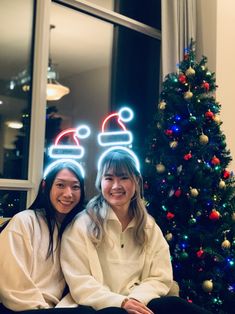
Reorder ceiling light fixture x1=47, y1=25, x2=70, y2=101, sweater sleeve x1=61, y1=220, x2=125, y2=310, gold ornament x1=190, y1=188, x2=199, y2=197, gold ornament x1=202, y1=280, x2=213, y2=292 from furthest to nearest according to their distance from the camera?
ceiling light fixture x1=47, y1=25, x2=70, y2=101 → gold ornament x1=190, y1=188, x2=199, y2=197 → gold ornament x1=202, y1=280, x2=213, y2=292 → sweater sleeve x1=61, y1=220, x2=125, y2=310

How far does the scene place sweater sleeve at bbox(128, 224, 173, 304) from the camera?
6.98 feet

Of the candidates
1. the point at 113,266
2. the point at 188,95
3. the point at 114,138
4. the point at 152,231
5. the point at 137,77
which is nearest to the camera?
the point at 113,266

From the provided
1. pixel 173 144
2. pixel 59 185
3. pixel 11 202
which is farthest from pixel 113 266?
pixel 11 202

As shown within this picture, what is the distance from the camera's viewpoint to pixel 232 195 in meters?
2.87

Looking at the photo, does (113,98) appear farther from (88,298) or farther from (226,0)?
(88,298)

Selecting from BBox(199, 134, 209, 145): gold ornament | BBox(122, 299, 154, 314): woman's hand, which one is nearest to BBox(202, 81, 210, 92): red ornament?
BBox(199, 134, 209, 145): gold ornament

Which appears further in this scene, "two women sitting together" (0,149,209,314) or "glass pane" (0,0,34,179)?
"glass pane" (0,0,34,179)

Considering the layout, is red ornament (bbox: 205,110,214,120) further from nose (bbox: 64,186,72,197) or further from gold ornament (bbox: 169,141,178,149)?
nose (bbox: 64,186,72,197)

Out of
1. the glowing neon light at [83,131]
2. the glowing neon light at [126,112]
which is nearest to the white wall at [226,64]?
the glowing neon light at [126,112]

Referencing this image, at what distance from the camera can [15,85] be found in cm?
308

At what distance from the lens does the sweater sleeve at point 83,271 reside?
2.00 m

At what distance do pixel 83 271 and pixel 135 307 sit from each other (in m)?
0.33

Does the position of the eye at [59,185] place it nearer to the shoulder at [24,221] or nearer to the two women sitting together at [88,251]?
the two women sitting together at [88,251]

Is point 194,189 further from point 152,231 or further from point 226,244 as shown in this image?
point 152,231
